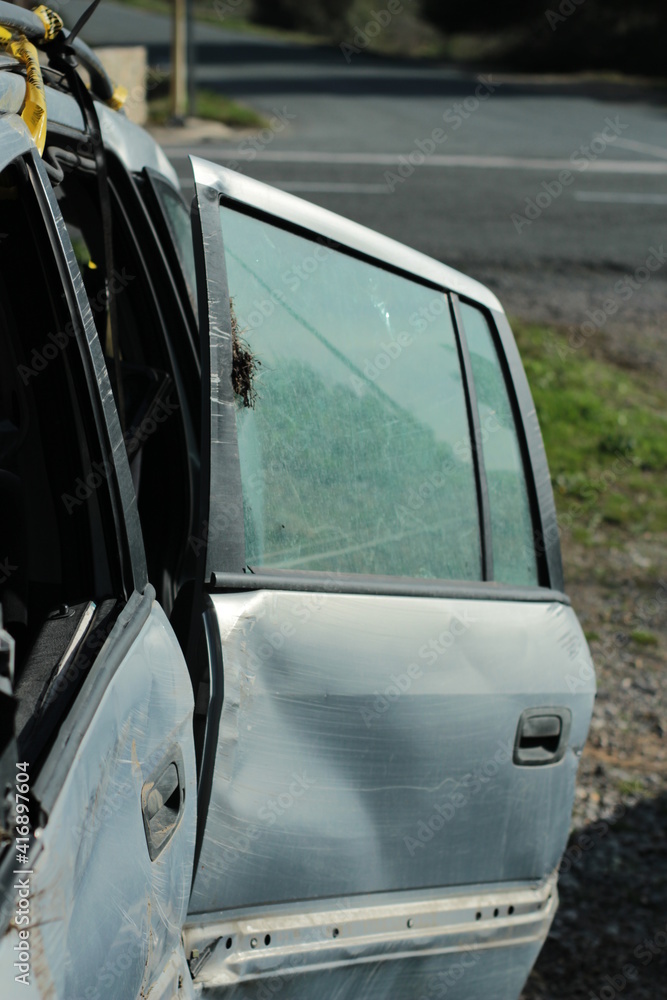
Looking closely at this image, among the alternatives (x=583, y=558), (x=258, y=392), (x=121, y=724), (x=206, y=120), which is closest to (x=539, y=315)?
(x=583, y=558)

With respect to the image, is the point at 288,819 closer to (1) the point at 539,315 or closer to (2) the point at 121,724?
(2) the point at 121,724

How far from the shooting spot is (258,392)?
74.0 inches

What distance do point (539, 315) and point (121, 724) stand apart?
7.12 meters

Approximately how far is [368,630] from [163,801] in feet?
1.75

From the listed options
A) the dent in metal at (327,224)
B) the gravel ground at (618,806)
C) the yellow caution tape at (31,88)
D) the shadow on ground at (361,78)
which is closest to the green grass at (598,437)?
the gravel ground at (618,806)

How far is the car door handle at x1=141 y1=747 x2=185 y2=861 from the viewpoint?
1488mm

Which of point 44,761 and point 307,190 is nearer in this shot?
point 44,761

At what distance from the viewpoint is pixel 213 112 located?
15930mm

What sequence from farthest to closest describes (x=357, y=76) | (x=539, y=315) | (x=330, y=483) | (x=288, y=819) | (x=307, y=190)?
(x=357, y=76) < (x=307, y=190) < (x=539, y=315) < (x=330, y=483) < (x=288, y=819)

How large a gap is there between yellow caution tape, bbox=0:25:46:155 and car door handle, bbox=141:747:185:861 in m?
1.00

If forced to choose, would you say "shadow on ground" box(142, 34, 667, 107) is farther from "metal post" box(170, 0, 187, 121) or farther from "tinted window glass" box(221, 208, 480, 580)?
"tinted window glass" box(221, 208, 480, 580)

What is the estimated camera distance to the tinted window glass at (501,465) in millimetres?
2346

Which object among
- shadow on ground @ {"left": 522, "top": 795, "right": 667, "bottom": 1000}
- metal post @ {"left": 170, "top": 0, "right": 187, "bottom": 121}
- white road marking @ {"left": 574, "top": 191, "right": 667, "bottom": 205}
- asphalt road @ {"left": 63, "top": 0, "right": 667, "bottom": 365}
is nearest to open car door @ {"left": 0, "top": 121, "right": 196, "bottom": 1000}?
shadow on ground @ {"left": 522, "top": 795, "right": 667, "bottom": 1000}

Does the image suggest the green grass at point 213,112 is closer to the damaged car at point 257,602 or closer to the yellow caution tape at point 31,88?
the damaged car at point 257,602
